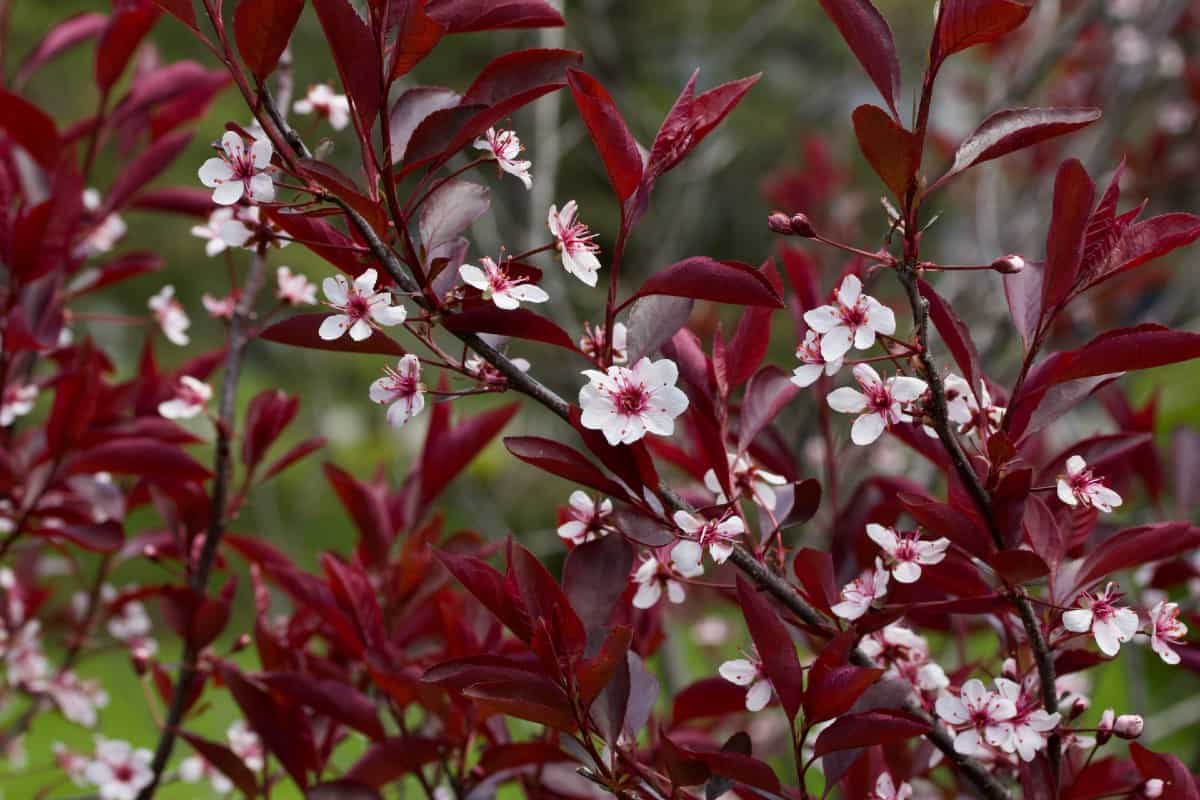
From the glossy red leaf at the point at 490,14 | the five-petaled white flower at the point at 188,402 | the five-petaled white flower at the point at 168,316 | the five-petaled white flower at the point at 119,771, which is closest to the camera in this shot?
the glossy red leaf at the point at 490,14

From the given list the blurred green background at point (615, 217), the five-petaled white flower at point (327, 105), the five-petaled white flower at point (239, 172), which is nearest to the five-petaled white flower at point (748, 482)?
the five-petaled white flower at point (239, 172)

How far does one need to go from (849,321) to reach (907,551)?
169mm

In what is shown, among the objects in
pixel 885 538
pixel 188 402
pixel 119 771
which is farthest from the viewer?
pixel 119 771

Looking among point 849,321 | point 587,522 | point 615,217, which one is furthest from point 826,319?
point 615,217

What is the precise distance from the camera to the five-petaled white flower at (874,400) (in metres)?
0.69

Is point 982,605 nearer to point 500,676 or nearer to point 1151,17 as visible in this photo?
point 500,676

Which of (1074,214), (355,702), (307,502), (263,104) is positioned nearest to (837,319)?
(1074,214)

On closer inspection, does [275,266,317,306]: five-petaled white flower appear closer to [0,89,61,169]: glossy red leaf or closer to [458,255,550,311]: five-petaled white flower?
[0,89,61,169]: glossy red leaf

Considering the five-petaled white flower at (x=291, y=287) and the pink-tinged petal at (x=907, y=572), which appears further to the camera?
the five-petaled white flower at (x=291, y=287)

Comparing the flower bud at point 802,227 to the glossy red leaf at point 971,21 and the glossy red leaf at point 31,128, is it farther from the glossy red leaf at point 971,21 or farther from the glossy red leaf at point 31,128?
the glossy red leaf at point 31,128

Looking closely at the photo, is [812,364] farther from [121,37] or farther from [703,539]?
[121,37]

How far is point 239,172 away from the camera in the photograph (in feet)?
2.29

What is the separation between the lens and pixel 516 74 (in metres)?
0.77

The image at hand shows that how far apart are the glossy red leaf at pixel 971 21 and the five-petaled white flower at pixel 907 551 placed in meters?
0.31
